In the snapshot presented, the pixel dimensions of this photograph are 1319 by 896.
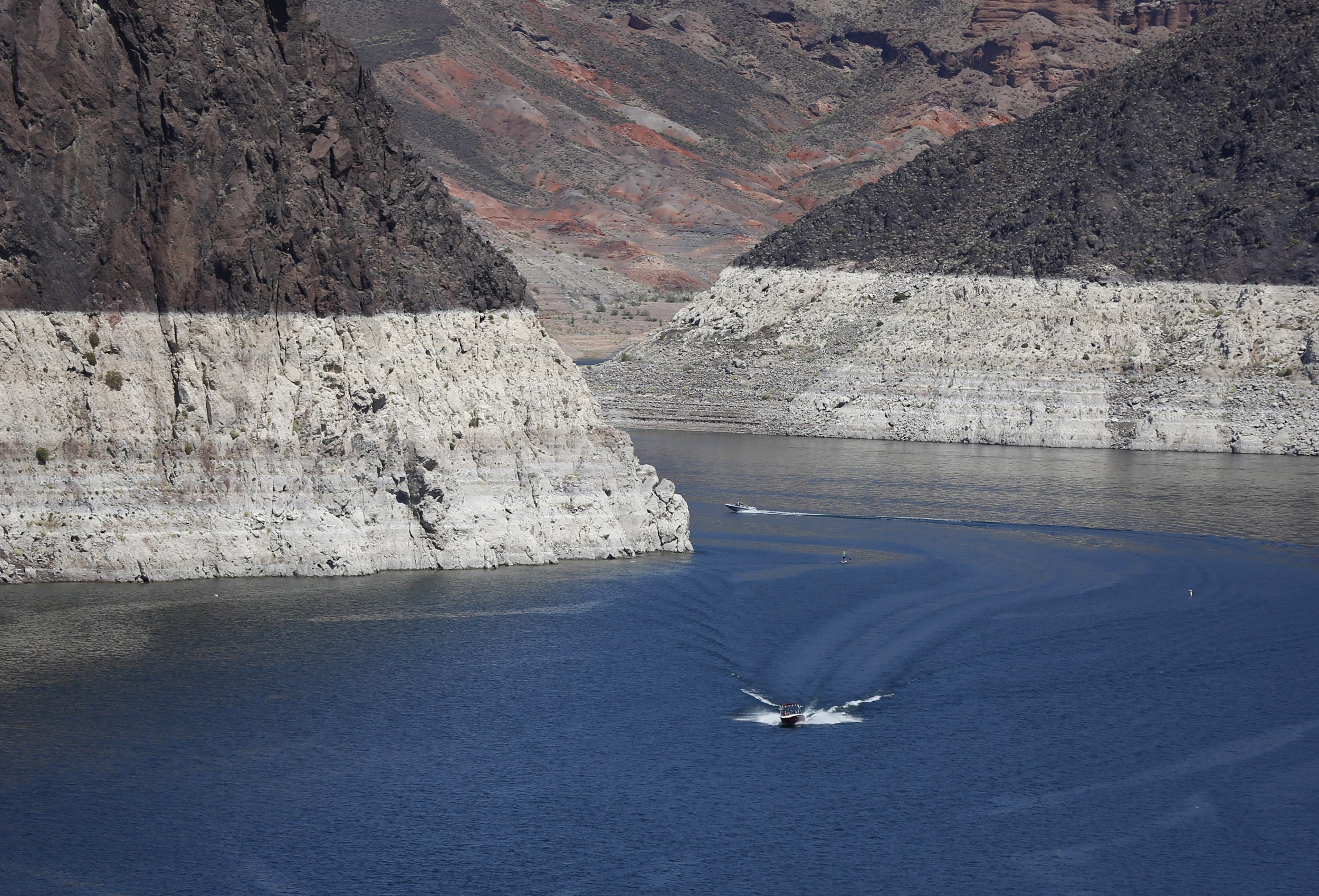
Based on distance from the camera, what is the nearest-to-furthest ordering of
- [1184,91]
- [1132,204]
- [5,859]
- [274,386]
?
[5,859]
[274,386]
[1132,204]
[1184,91]

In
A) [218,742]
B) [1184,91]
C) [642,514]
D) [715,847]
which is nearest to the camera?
[715,847]

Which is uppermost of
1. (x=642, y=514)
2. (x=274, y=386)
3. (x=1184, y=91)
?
(x=1184, y=91)

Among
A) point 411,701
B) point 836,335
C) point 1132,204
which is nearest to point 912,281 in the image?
point 836,335

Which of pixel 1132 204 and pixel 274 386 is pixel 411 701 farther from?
pixel 1132 204

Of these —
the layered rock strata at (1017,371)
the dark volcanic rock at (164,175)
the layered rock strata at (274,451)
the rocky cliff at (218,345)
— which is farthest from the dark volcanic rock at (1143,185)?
the dark volcanic rock at (164,175)

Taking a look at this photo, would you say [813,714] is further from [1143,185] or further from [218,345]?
[1143,185]

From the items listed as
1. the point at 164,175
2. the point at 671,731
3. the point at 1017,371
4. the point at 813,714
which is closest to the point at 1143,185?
the point at 1017,371

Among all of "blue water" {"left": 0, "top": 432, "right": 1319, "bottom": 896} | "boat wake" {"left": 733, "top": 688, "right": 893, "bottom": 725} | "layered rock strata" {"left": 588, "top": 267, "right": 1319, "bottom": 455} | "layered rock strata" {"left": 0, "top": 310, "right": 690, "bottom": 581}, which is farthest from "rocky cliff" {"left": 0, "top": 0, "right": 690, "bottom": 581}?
"layered rock strata" {"left": 588, "top": 267, "right": 1319, "bottom": 455}
